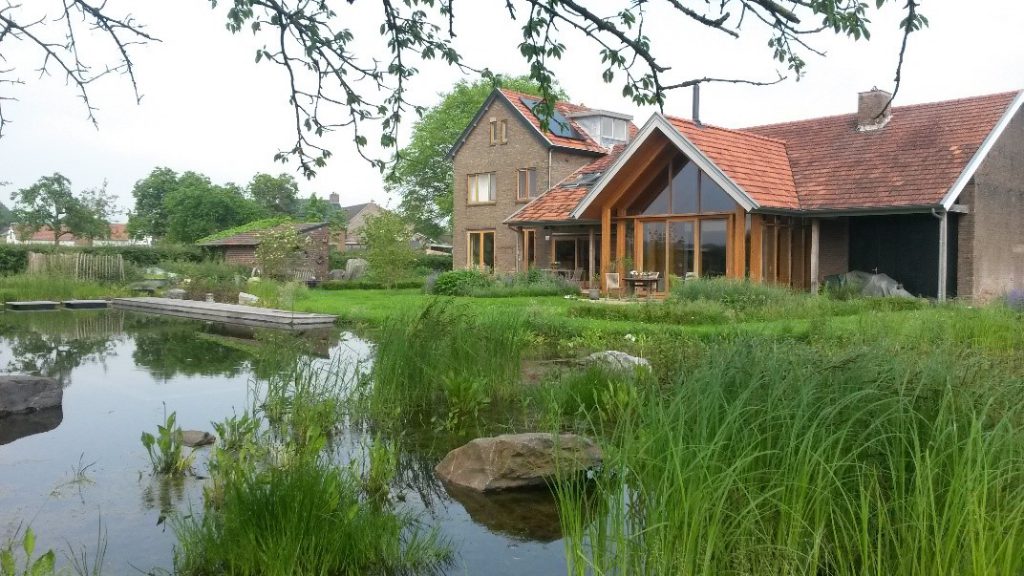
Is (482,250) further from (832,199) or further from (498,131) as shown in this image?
(832,199)

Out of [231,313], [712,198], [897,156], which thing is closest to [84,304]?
[231,313]

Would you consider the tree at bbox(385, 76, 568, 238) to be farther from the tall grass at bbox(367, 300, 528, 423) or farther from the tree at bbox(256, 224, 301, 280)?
the tall grass at bbox(367, 300, 528, 423)

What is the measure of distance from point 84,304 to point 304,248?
41.3 feet

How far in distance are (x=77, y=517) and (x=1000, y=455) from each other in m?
4.70

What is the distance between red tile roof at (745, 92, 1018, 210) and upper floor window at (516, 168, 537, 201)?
9.51 m

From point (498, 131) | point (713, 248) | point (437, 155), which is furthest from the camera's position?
point (437, 155)

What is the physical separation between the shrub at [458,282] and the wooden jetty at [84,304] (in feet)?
30.4

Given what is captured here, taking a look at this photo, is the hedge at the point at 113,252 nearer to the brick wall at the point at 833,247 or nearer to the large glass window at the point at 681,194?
the large glass window at the point at 681,194

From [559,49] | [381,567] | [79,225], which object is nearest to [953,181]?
[559,49]

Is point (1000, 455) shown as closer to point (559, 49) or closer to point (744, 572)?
point (744, 572)

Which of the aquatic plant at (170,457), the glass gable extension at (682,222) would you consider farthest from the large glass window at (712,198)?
the aquatic plant at (170,457)

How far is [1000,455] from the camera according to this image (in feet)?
10.1

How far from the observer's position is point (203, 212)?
64438mm

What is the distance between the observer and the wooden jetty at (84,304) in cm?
2248
